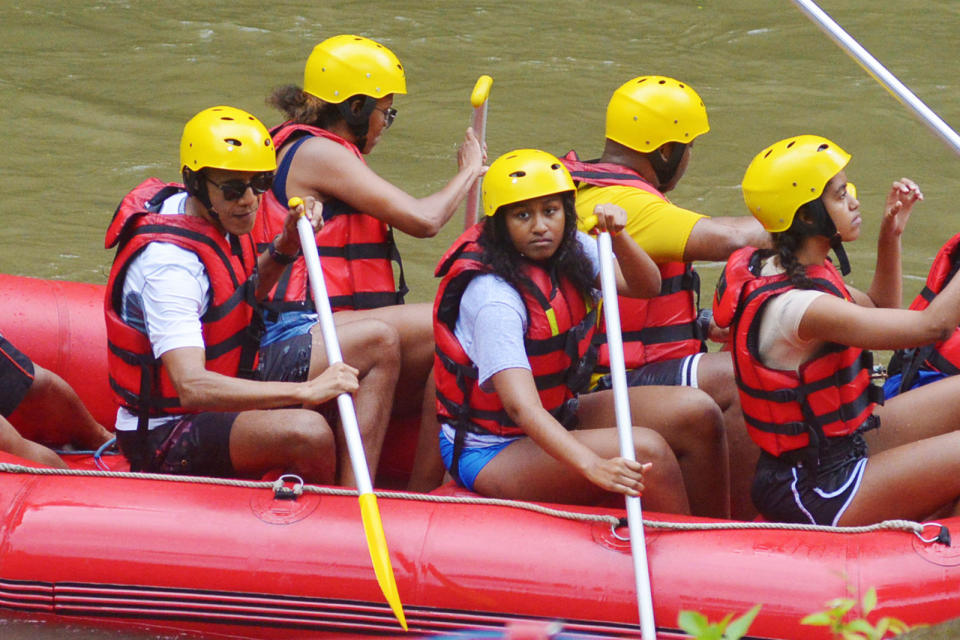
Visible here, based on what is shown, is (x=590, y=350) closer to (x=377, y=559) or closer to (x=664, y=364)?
(x=664, y=364)

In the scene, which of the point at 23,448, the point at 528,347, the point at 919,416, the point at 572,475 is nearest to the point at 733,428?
the point at 919,416

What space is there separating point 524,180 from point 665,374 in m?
0.82

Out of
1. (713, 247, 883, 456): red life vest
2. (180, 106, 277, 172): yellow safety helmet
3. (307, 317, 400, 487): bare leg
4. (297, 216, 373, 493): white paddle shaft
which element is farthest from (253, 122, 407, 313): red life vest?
(713, 247, 883, 456): red life vest

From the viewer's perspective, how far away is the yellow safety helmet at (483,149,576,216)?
11.8ft

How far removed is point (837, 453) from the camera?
3537 millimetres

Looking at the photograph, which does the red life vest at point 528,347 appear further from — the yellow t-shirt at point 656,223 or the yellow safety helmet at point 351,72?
the yellow safety helmet at point 351,72

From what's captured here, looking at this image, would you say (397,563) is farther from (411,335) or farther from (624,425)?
(411,335)

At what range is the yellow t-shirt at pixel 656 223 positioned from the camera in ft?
12.9

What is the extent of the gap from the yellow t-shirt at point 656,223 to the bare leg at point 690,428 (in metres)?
0.40

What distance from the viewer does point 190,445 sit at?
3.81m

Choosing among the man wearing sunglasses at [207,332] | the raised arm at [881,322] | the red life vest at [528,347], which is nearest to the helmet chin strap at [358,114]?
the man wearing sunglasses at [207,332]

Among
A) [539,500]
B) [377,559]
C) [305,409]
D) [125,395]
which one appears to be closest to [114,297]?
[125,395]

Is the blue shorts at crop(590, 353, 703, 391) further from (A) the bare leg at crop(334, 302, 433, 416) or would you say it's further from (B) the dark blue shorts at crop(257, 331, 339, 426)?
(B) the dark blue shorts at crop(257, 331, 339, 426)

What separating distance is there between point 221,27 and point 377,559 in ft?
25.8
